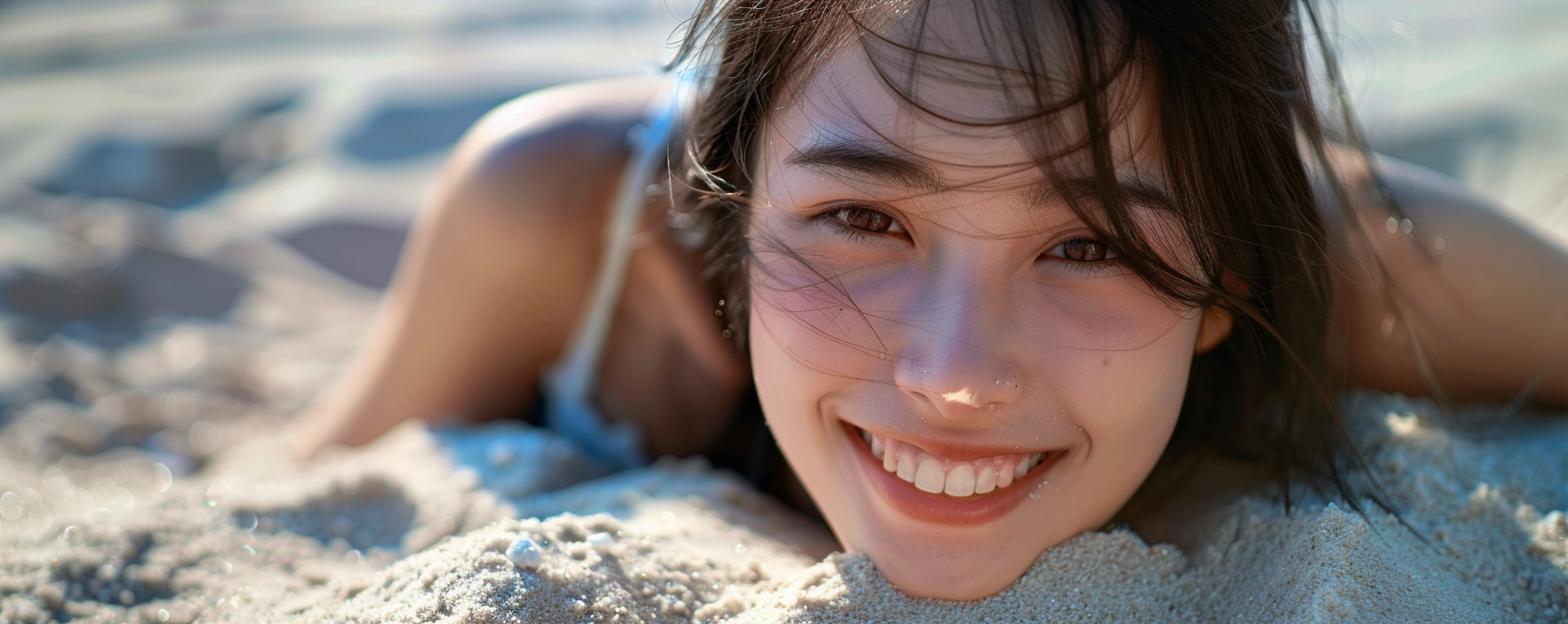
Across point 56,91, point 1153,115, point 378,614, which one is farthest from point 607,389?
point 56,91

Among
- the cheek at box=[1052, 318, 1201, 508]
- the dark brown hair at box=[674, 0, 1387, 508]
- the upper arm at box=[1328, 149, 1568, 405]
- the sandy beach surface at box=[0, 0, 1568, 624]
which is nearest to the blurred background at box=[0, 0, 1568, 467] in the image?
the sandy beach surface at box=[0, 0, 1568, 624]

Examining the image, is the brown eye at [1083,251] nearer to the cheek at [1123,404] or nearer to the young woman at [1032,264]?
the young woman at [1032,264]

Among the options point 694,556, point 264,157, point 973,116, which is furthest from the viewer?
point 264,157

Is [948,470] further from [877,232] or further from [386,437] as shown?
[386,437]

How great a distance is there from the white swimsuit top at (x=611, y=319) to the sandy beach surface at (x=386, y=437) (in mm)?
134

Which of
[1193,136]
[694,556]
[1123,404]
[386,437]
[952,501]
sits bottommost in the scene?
[386,437]

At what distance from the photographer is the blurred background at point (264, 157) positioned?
2885 mm

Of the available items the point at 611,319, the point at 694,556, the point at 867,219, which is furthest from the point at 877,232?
the point at 611,319

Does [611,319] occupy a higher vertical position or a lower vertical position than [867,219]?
lower

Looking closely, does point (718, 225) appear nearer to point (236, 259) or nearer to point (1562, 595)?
point (1562, 595)

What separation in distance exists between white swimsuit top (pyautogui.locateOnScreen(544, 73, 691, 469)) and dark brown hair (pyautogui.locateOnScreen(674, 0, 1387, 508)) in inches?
19.1

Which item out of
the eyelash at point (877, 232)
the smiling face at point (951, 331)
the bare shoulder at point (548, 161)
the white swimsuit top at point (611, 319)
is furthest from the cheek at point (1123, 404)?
the bare shoulder at point (548, 161)

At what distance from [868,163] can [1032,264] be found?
0.74ft

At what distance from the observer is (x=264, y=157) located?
4.03 m
